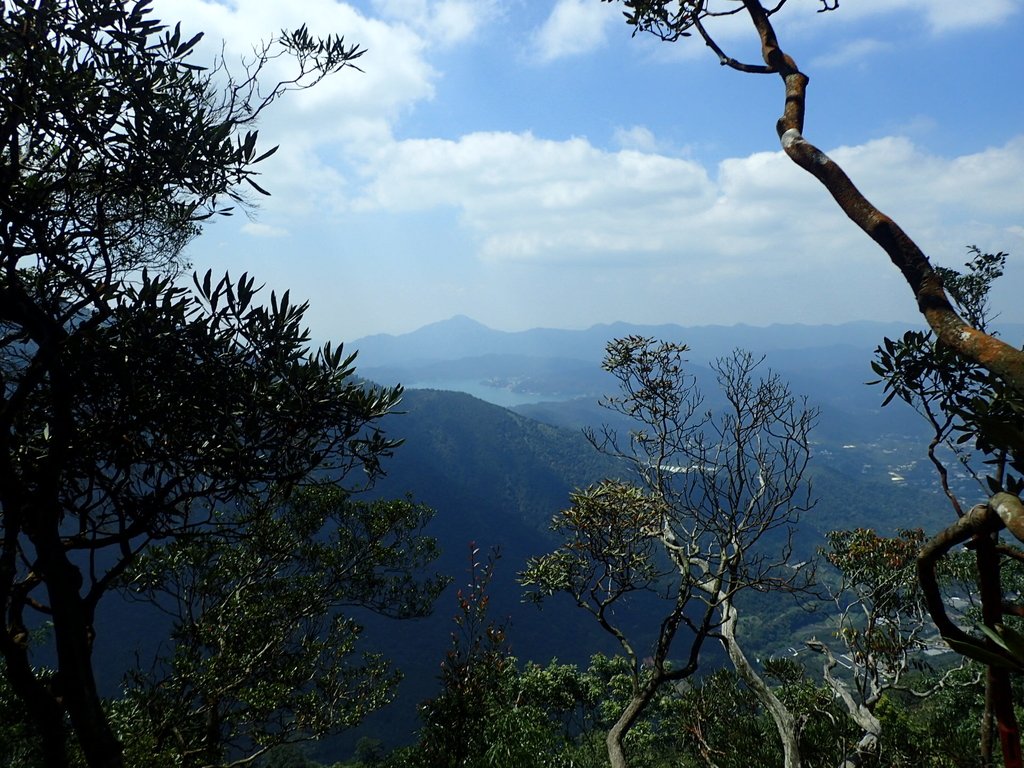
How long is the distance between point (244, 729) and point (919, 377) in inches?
466

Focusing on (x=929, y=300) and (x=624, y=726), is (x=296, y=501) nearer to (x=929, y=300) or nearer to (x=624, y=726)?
(x=624, y=726)

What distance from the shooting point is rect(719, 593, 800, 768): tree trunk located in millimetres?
7762

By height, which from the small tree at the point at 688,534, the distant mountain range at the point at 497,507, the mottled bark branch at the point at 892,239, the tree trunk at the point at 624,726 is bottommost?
the distant mountain range at the point at 497,507

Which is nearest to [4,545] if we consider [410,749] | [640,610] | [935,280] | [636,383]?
[935,280]

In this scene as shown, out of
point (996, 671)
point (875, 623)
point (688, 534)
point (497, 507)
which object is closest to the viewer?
point (996, 671)

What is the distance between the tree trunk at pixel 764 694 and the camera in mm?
7762

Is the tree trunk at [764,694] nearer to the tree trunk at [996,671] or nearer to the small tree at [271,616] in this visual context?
the small tree at [271,616]

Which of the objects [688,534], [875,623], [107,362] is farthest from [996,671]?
[875,623]

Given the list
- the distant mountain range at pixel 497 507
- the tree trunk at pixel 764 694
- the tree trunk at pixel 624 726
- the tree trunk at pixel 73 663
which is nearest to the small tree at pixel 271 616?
the tree trunk at pixel 73 663

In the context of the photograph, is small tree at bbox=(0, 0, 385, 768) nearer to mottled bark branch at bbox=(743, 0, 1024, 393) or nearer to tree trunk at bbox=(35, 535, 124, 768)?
tree trunk at bbox=(35, 535, 124, 768)

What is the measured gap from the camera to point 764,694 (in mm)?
8586

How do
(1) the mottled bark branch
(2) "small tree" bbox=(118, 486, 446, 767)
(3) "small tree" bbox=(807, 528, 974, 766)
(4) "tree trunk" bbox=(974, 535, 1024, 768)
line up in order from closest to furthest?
(4) "tree trunk" bbox=(974, 535, 1024, 768)
(1) the mottled bark branch
(2) "small tree" bbox=(118, 486, 446, 767)
(3) "small tree" bbox=(807, 528, 974, 766)

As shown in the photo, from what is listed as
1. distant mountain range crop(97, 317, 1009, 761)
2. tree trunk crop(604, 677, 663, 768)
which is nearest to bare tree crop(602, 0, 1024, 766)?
tree trunk crop(604, 677, 663, 768)

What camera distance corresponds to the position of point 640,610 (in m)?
109
